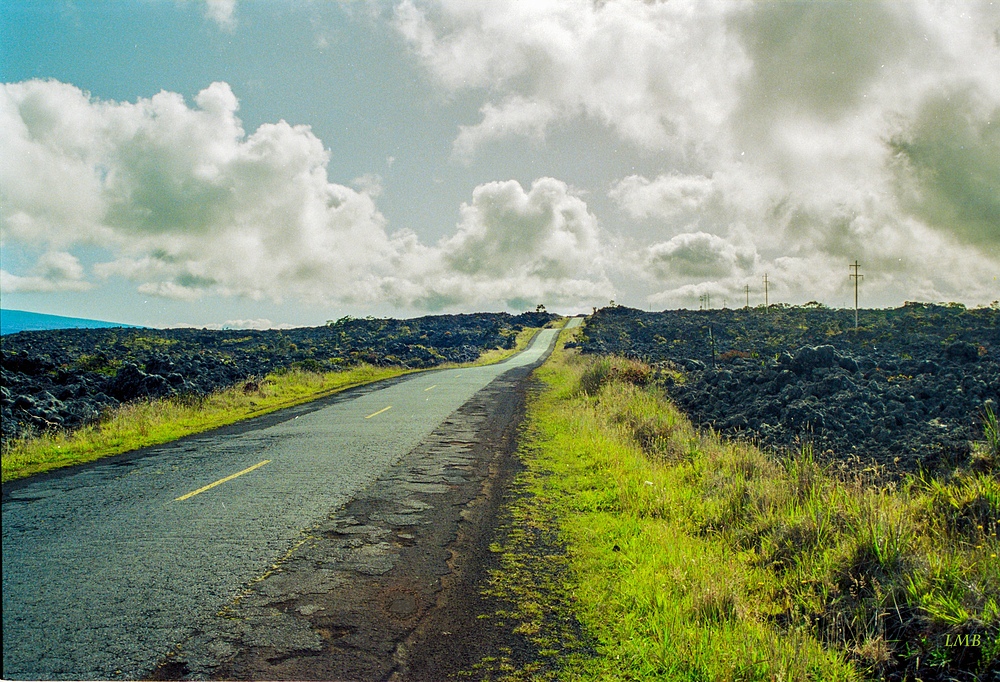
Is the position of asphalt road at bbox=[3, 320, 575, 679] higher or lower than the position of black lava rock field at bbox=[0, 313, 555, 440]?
lower

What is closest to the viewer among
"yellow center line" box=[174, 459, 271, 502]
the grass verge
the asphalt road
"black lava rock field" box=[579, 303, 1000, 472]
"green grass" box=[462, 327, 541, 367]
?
the asphalt road

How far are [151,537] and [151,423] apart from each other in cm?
963

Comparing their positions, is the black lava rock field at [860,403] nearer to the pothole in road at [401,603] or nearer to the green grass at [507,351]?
the pothole in road at [401,603]

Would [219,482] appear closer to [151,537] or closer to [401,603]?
[151,537]

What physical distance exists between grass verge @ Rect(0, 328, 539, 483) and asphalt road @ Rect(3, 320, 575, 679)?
1.14 meters

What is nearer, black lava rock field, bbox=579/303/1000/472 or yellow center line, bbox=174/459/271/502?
yellow center line, bbox=174/459/271/502

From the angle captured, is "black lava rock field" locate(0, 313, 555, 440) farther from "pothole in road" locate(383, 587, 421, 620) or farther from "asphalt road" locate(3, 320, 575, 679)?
"pothole in road" locate(383, 587, 421, 620)

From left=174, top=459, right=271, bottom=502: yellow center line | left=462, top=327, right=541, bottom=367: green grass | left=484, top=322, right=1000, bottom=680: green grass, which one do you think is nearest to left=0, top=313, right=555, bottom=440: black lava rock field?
left=462, top=327, right=541, bottom=367: green grass

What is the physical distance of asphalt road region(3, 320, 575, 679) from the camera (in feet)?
13.2

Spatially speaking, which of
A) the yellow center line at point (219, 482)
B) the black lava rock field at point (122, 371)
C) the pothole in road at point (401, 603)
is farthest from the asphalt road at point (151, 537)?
the black lava rock field at point (122, 371)

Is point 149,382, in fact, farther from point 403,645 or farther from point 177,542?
point 403,645

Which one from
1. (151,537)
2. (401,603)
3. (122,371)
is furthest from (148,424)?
(401,603)

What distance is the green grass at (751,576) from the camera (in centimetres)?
380

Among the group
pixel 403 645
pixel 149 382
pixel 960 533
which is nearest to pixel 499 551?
pixel 403 645
